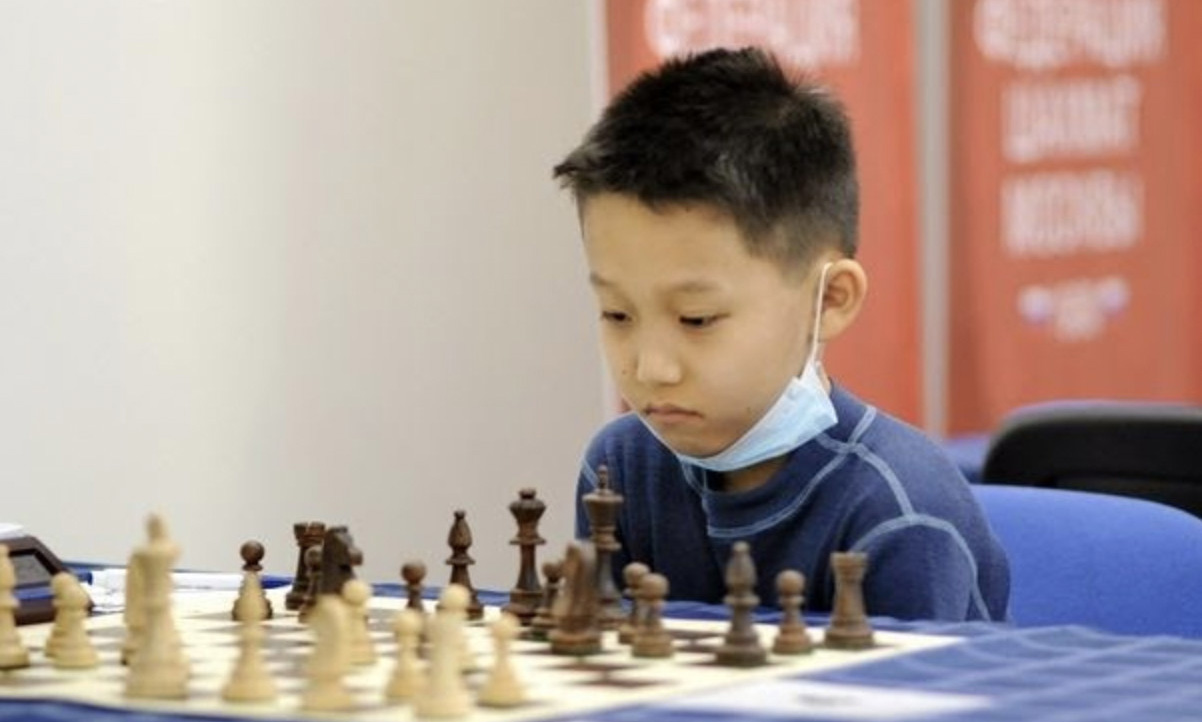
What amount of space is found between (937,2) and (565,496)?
6.29ft

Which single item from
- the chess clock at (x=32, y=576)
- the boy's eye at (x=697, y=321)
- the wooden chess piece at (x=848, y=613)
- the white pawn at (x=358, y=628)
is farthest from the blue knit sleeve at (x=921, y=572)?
the chess clock at (x=32, y=576)

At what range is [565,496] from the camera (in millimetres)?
4789

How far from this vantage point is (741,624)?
1898mm

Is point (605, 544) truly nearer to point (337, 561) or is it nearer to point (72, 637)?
point (337, 561)

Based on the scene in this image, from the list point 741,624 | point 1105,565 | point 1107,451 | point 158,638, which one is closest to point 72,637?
point 158,638

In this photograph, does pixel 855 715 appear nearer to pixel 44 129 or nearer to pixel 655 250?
pixel 655 250

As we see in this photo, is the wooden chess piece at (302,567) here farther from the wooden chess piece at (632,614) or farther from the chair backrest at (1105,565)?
the chair backrest at (1105,565)

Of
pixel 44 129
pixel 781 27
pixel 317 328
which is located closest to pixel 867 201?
pixel 781 27

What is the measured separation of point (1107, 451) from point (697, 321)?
1.65 metres

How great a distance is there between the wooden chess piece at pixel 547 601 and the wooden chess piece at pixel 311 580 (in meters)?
0.21

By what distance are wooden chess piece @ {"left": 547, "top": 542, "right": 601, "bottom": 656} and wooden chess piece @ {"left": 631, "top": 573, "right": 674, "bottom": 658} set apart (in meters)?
0.04

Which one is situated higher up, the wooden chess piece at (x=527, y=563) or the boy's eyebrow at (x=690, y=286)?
the boy's eyebrow at (x=690, y=286)

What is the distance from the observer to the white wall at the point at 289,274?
3881 millimetres

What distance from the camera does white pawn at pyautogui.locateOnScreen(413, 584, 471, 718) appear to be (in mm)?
1685
